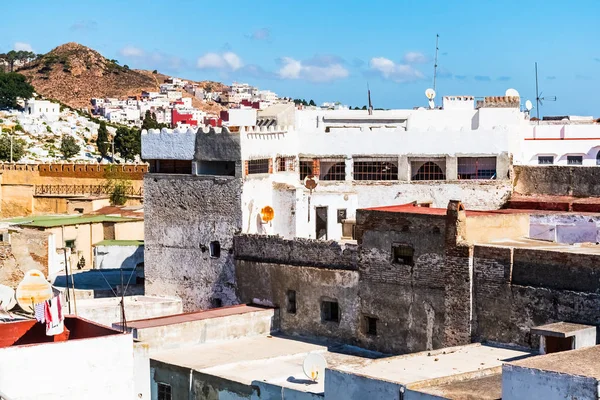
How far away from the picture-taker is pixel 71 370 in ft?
62.5

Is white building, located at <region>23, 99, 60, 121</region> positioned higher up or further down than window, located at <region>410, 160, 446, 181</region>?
higher up

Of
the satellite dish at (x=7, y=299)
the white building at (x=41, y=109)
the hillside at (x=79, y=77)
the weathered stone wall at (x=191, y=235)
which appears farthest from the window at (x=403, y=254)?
the hillside at (x=79, y=77)

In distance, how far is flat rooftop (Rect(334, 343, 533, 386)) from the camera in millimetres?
21781

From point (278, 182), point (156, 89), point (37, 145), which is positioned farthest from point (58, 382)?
point (156, 89)

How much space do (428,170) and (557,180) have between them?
3943mm

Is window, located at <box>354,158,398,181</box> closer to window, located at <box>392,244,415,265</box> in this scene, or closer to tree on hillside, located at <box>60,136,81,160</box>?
window, located at <box>392,244,415,265</box>

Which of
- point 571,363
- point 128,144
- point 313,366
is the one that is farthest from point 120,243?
point 128,144

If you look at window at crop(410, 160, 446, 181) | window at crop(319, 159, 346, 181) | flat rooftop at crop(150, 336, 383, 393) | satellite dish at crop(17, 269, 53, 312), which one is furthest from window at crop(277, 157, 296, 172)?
satellite dish at crop(17, 269, 53, 312)

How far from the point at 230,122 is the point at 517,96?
1102 centimetres

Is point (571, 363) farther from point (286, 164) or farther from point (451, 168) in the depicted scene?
point (286, 164)

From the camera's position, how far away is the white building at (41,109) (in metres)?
125

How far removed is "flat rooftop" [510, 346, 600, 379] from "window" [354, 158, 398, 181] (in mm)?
15289

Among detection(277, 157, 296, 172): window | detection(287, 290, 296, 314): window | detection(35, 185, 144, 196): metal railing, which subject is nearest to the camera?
detection(287, 290, 296, 314): window

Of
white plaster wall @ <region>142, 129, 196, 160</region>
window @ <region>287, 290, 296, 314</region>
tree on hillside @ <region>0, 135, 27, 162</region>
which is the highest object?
tree on hillside @ <region>0, 135, 27, 162</region>
